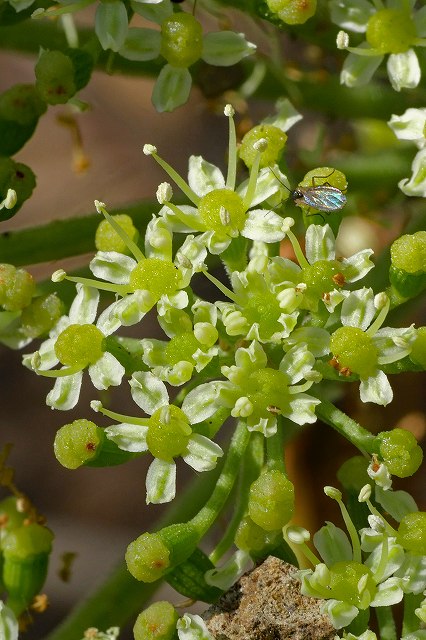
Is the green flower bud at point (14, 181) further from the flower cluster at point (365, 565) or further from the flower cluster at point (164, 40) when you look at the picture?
the flower cluster at point (365, 565)

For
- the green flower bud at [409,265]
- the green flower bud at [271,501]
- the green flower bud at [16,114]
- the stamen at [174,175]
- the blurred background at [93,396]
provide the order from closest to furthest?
the green flower bud at [271,501] → the green flower bud at [409,265] → the stamen at [174,175] → the green flower bud at [16,114] → the blurred background at [93,396]

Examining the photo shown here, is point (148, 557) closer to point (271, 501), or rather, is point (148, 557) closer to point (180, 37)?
point (271, 501)

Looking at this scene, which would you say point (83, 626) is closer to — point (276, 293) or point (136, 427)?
point (136, 427)

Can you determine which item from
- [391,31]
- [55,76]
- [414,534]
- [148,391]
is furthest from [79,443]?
[391,31]

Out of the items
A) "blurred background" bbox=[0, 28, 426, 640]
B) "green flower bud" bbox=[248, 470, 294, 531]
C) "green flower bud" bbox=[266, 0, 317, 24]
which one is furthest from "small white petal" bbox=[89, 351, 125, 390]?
"blurred background" bbox=[0, 28, 426, 640]

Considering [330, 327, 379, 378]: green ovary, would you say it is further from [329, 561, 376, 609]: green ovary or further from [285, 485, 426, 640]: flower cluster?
[329, 561, 376, 609]: green ovary

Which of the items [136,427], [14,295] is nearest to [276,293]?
Answer: [136,427]

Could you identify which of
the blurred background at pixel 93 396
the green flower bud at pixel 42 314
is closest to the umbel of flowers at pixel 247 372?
the green flower bud at pixel 42 314
